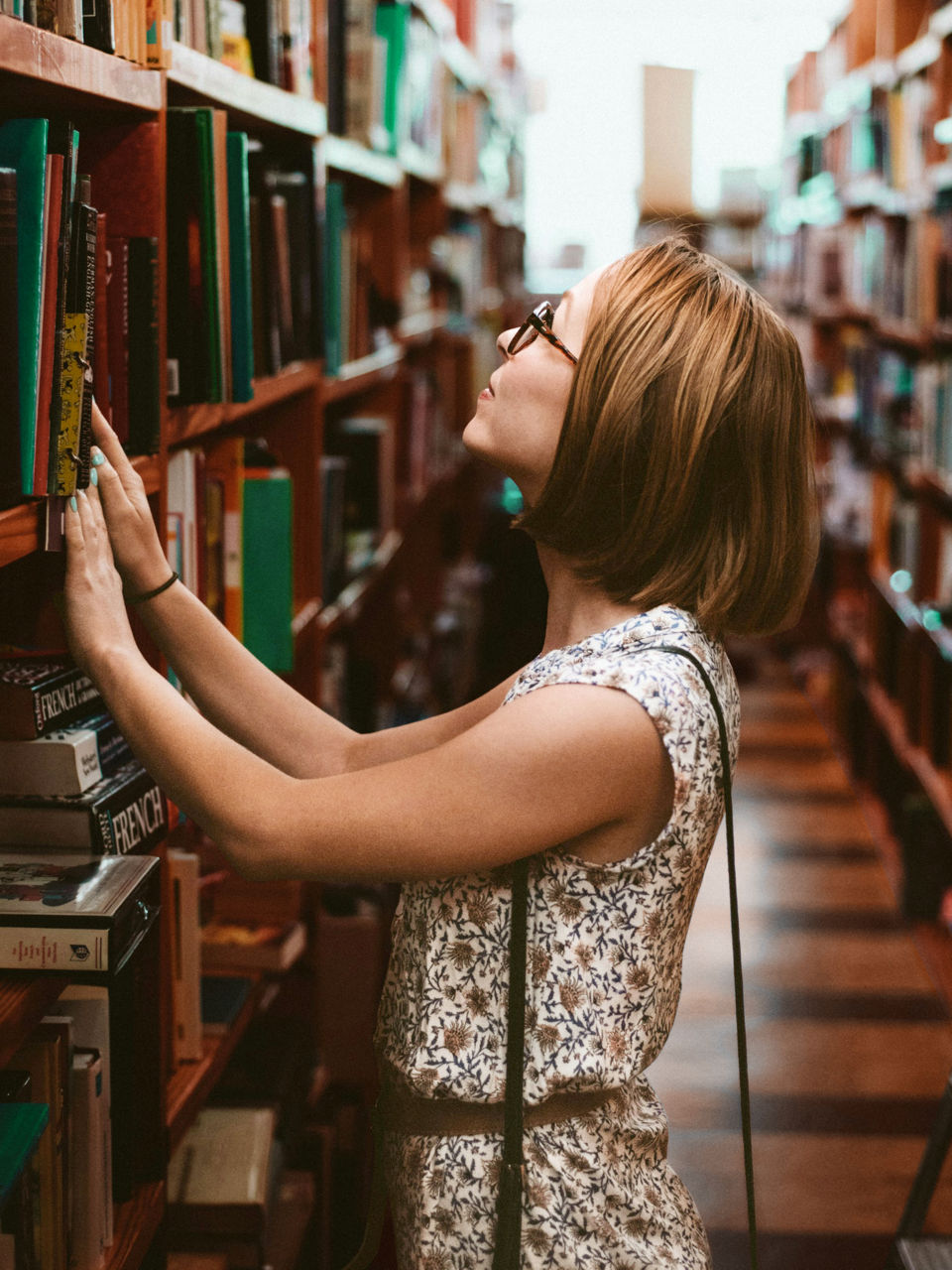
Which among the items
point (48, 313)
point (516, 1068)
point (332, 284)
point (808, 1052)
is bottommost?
point (808, 1052)

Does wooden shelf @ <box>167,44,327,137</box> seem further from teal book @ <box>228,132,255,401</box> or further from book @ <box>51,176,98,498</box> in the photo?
book @ <box>51,176,98,498</box>

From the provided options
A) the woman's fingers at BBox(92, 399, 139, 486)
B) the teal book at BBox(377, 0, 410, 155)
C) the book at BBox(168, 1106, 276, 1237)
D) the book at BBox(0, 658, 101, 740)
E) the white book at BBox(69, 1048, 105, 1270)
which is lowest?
the book at BBox(168, 1106, 276, 1237)

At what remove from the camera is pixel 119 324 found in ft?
3.87

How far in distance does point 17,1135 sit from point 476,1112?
0.34m

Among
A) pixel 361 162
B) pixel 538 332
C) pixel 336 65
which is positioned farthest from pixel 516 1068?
pixel 361 162

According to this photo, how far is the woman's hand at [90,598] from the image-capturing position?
1.06m

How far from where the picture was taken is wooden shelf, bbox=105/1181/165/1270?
3.99ft

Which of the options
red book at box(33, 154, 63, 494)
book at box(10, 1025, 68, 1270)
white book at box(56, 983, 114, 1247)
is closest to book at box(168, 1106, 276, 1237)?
white book at box(56, 983, 114, 1247)

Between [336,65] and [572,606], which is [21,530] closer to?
[572,606]

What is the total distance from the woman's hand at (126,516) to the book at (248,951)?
0.87 m

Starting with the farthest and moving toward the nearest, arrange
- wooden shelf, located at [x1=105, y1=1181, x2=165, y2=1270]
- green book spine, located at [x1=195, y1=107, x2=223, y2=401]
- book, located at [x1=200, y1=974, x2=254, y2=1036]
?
book, located at [x1=200, y1=974, x2=254, y2=1036] < green book spine, located at [x1=195, y1=107, x2=223, y2=401] < wooden shelf, located at [x1=105, y1=1181, x2=165, y2=1270]

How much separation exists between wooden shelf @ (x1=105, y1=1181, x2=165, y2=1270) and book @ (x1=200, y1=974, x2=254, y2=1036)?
1.17 ft

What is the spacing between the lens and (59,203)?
979mm

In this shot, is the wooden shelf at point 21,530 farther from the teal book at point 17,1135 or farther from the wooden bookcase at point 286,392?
the teal book at point 17,1135
